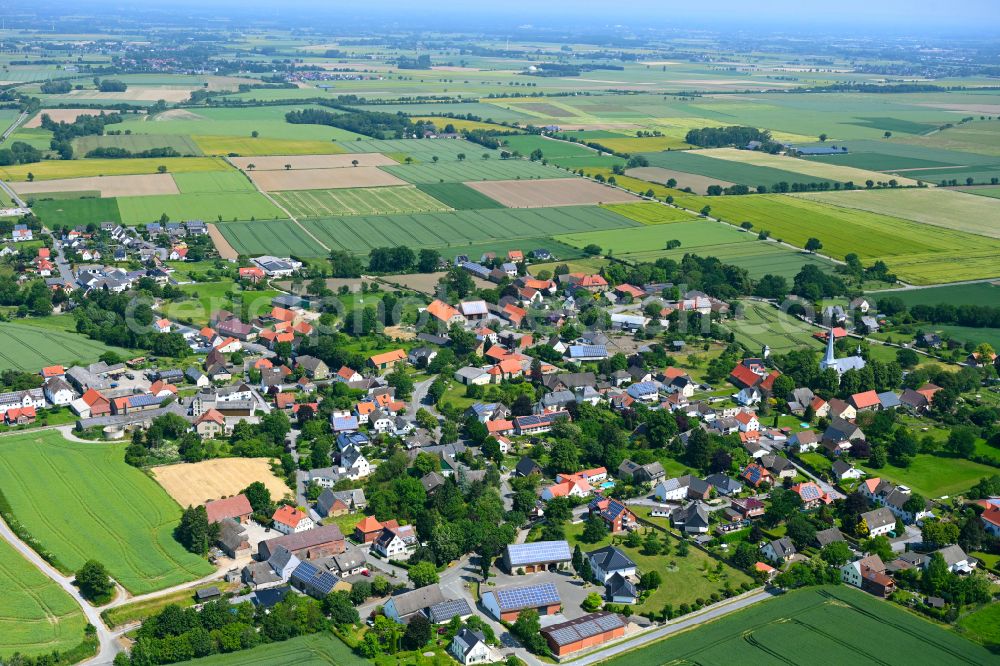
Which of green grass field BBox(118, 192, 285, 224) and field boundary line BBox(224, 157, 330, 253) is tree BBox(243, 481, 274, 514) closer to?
field boundary line BBox(224, 157, 330, 253)

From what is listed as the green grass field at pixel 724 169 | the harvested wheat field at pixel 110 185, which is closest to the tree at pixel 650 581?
the harvested wheat field at pixel 110 185

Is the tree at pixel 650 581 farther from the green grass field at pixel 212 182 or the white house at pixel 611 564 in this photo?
the green grass field at pixel 212 182

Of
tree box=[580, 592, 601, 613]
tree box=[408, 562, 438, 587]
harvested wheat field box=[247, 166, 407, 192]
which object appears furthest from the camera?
harvested wheat field box=[247, 166, 407, 192]

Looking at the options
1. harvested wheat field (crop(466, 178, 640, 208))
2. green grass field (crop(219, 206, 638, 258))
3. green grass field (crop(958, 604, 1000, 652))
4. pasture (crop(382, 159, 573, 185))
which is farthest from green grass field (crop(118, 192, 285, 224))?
green grass field (crop(958, 604, 1000, 652))

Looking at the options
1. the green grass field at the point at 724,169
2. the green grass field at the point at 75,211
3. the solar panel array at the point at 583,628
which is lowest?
the solar panel array at the point at 583,628

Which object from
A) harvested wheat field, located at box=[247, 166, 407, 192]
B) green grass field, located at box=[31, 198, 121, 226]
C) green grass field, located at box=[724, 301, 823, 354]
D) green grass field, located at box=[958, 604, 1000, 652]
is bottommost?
green grass field, located at box=[958, 604, 1000, 652]

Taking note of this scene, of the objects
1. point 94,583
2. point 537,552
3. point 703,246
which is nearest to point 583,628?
point 537,552

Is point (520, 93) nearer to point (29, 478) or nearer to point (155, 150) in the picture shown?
point (155, 150)
